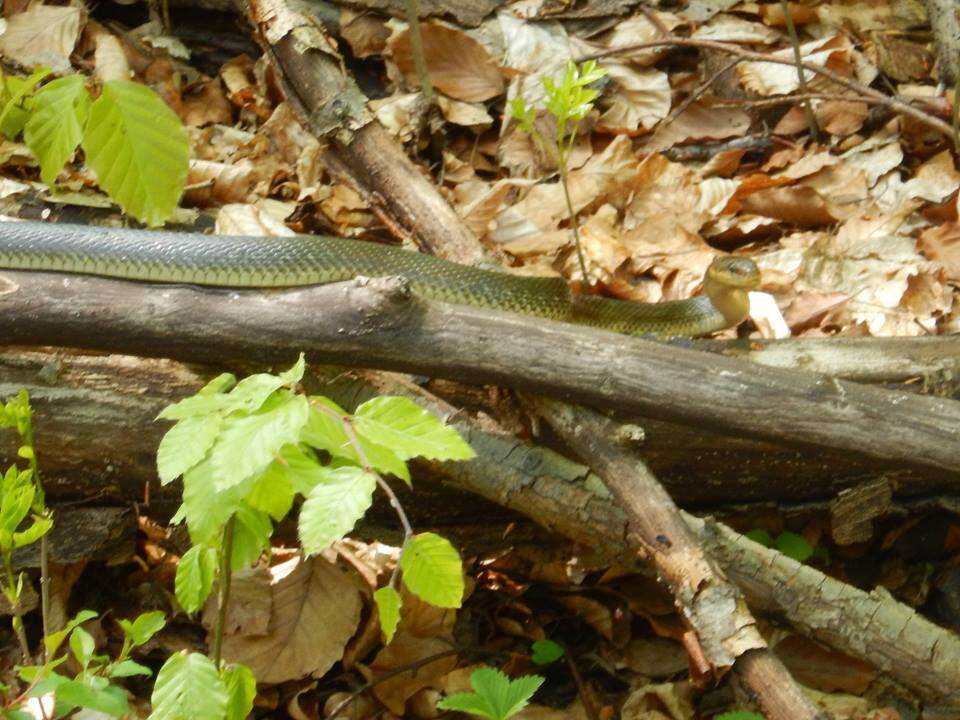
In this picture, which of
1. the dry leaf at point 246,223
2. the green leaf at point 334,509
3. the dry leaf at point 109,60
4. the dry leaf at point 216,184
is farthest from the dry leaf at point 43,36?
the green leaf at point 334,509

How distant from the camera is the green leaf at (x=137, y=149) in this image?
331 centimetres

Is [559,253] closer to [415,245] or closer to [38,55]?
[415,245]

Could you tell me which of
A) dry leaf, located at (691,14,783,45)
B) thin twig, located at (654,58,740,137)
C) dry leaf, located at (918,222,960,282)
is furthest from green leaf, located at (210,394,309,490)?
dry leaf, located at (691,14,783,45)

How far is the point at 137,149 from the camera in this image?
3410 millimetres

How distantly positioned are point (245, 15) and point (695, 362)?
4.00 metres

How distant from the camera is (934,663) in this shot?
8.60 feet

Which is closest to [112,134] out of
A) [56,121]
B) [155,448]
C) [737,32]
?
[56,121]

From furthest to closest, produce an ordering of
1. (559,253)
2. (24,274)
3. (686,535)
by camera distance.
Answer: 1. (559,253)
2. (24,274)
3. (686,535)

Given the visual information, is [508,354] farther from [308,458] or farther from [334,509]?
[334,509]

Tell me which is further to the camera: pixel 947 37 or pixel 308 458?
pixel 947 37

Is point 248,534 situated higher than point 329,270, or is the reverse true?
point 248,534

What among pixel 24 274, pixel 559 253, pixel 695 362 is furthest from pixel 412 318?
pixel 559 253

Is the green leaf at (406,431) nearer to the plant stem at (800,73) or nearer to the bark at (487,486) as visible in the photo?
the bark at (487,486)

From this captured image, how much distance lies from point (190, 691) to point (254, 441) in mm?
652
